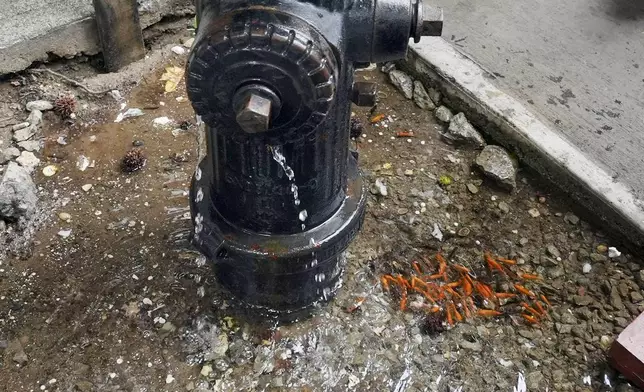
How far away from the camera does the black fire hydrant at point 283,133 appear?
1540 mm

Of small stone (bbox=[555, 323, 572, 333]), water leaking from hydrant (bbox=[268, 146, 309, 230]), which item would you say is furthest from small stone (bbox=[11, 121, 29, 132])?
small stone (bbox=[555, 323, 572, 333])

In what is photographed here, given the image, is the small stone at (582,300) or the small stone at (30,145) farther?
the small stone at (30,145)

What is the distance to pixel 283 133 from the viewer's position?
1.71 metres

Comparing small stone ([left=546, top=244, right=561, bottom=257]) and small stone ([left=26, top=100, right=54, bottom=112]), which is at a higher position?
small stone ([left=26, top=100, right=54, bottom=112])

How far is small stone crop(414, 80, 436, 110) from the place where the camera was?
3559 millimetres

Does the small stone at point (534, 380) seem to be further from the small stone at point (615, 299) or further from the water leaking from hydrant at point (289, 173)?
the water leaking from hydrant at point (289, 173)

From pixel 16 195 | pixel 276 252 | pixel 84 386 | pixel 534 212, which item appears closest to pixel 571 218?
pixel 534 212

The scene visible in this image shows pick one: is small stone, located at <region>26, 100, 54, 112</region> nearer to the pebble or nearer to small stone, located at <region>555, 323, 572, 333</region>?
the pebble

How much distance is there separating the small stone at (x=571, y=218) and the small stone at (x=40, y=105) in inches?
105

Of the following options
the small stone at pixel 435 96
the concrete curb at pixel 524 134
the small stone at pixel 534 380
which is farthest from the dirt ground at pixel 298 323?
the small stone at pixel 435 96

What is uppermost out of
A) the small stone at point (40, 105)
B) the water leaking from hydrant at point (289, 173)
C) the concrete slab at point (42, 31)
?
the water leaking from hydrant at point (289, 173)

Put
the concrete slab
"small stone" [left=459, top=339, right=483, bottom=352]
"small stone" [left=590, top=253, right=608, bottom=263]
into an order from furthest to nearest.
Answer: the concrete slab < "small stone" [left=590, top=253, right=608, bottom=263] < "small stone" [left=459, top=339, right=483, bottom=352]

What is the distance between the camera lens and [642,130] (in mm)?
3426

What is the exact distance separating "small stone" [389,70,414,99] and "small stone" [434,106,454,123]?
0.67ft
